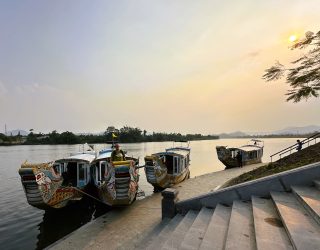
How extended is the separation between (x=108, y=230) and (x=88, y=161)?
629 centimetres

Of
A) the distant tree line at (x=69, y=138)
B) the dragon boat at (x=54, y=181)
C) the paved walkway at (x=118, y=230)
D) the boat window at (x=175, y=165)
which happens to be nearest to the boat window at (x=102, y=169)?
the dragon boat at (x=54, y=181)

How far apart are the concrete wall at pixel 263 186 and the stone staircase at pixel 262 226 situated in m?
0.16

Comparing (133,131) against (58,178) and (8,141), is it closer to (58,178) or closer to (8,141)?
(8,141)

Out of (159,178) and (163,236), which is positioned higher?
(163,236)

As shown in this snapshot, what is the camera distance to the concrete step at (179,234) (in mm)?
5711

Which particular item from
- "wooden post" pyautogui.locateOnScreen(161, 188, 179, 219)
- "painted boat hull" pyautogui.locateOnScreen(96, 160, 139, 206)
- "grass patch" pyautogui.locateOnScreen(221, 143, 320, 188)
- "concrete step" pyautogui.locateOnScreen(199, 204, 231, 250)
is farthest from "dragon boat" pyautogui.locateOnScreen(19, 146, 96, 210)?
"grass patch" pyautogui.locateOnScreen(221, 143, 320, 188)

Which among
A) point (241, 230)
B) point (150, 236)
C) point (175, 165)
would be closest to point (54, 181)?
point (150, 236)

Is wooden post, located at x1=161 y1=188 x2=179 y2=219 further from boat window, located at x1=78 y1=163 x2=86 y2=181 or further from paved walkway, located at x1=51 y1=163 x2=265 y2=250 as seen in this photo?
boat window, located at x1=78 y1=163 x2=86 y2=181

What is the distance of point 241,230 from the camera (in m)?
5.24

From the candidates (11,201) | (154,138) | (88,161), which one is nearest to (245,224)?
(88,161)

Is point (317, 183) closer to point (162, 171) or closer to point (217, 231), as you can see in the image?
point (217, 231)

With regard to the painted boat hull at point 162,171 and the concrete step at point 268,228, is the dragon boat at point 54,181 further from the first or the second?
the concrete step at point 268,228

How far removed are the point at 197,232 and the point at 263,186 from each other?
2.35m

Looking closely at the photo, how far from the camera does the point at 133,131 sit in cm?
12431
